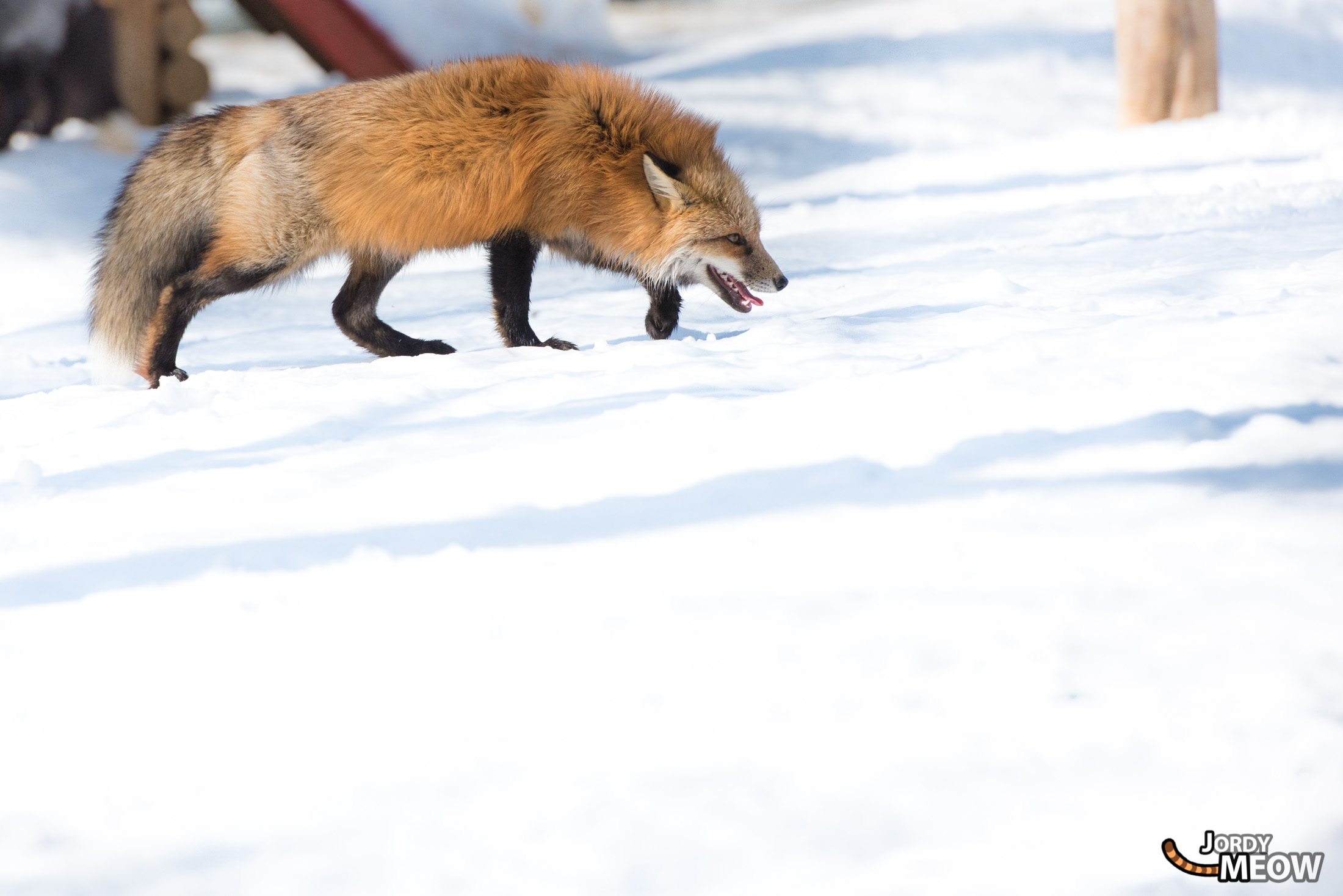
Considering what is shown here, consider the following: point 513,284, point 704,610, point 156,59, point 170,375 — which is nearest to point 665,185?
point 513,284

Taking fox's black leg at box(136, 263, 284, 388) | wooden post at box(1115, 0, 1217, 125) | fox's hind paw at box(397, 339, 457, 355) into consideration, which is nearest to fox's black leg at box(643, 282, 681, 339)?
fox's hind paw at box(397, 339, 457, 355)

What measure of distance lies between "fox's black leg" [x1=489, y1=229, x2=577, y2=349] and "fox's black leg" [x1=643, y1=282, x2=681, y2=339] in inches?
14.5

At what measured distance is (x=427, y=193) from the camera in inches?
129

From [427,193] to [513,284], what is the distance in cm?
45

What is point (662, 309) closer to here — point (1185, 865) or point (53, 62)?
point (1185, 865)

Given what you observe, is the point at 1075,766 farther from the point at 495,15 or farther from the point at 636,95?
the point at 495,15

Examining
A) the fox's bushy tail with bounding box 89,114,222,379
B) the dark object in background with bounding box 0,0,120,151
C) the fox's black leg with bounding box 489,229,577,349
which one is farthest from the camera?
the dark object in background with bounding box 0,0,120,151

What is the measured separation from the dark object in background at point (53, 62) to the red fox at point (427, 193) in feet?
16.2

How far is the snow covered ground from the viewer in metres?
1.41

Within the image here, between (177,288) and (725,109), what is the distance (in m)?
6.24

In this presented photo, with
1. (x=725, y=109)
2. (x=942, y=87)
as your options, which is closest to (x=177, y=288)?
(x=725, y=109)

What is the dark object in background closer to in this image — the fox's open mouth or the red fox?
the red fox

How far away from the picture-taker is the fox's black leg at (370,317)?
380cm

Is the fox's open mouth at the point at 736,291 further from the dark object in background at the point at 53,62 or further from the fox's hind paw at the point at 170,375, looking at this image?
the dark object in background at the point at 53,62
